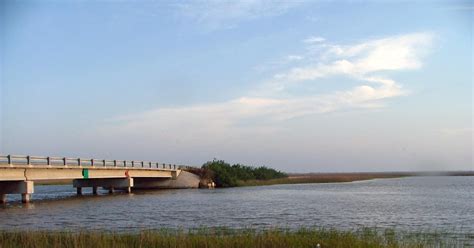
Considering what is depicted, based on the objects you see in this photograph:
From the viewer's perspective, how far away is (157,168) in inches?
2977

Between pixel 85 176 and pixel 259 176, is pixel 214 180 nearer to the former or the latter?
pixel 259 176

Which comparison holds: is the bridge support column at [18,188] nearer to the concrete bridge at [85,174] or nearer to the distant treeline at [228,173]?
the concrete bridge at [85,174]

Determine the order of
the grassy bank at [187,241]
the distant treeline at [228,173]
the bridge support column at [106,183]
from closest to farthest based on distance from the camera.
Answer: the grassy bank at [187,241] < the bridge support column at [106,183] < the distant treeline at [228,173]

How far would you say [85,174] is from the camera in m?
55.1

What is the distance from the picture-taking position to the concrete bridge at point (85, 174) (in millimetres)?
44938

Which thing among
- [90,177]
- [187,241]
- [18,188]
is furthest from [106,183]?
[187,241]

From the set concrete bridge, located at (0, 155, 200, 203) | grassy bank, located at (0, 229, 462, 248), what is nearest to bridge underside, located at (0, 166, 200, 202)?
concrete bridge, located at (0, 155, 200, 203)

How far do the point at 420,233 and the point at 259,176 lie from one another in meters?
81.2

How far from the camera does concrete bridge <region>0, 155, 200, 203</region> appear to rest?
44938mm

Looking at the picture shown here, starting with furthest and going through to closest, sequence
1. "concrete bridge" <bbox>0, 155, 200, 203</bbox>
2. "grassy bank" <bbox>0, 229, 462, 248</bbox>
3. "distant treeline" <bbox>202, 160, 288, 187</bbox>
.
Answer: "distant treeline" <bbox>202, 160, 288, 187</bbox> < "concrete bridge" <bbox>0, 155, 200, 203</bbox> < "grassy bank" <bbox>0, 229, 462, 248</bbox>

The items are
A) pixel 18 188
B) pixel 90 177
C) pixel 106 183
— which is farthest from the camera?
pixel 106 183

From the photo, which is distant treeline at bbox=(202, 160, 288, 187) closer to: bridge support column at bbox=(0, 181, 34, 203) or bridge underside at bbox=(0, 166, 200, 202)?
bridge underside at bbox=(0, 166, 200, 202)

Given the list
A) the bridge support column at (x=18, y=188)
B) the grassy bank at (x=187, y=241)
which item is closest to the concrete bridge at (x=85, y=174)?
the bridge support column at (x=18, y=188)

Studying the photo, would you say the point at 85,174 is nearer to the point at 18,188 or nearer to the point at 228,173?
the point at 18,188
